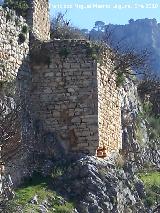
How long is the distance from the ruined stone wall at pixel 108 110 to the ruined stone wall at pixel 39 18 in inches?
71.9

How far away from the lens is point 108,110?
16578 mm

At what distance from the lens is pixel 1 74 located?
14.6 m

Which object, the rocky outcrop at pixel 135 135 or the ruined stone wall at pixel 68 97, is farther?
the rocky outcrop at pixel 135 135

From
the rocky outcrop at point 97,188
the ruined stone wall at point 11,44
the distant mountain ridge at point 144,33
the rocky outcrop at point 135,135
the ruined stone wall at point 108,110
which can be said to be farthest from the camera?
the distant mountain ridge at point 144,33

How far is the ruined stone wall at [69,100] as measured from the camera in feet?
50.9

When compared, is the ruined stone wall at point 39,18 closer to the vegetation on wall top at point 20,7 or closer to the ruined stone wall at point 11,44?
the vegetation on wall top at point 20,7

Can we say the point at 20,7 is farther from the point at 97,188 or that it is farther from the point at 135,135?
the point at 135,135

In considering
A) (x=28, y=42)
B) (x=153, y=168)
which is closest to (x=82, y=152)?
(x=28, y=42)

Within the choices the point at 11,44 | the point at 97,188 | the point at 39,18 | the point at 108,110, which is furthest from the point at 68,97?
the point at 39,18

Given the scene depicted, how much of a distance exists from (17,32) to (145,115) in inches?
315

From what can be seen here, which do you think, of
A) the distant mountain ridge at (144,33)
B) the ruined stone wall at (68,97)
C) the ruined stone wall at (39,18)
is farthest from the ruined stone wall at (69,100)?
the distant mountain ridge at (144,33)

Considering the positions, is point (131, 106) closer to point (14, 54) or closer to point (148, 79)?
point (148, 79)

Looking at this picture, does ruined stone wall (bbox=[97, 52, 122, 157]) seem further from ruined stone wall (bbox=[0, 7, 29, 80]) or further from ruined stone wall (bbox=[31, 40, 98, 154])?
ruined stone wall (bbox=[0, 7, 29, 80])

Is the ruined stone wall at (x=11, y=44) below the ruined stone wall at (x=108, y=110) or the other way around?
the other way around
